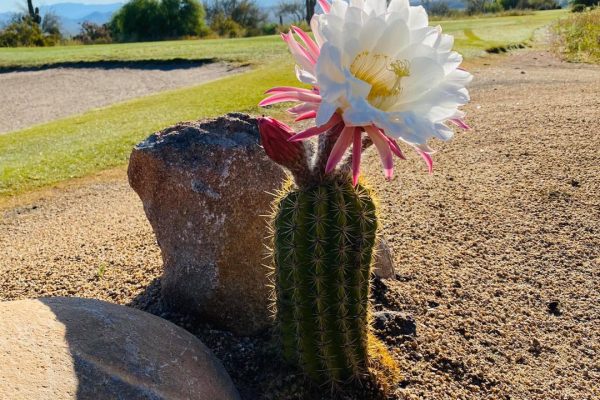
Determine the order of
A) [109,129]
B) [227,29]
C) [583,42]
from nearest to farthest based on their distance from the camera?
[109,129]
[583,42]
[227,29]

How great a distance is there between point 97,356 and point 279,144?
1.23m

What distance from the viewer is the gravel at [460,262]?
134 inches

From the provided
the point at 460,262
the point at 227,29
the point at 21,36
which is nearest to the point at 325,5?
the point at 460,262

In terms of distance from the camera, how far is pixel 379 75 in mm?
2145

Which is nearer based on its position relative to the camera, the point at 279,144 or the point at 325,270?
the point at 279,144

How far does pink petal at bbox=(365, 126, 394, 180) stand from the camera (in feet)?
6.86

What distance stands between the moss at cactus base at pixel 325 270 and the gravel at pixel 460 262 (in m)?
0.31

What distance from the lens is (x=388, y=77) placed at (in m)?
2.14

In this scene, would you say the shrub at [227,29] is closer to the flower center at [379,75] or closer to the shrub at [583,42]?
the shrub at [583,42]

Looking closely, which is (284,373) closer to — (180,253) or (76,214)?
(180,253)

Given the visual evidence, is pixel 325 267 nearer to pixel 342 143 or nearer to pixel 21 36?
pixel 342 143

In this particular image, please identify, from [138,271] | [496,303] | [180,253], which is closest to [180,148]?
[180,253]

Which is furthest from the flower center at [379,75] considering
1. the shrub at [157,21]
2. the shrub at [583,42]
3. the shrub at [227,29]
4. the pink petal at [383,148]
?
the shrub at [157,21]

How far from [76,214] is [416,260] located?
4223mm
